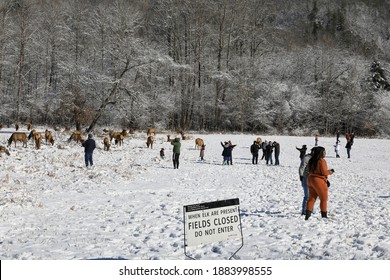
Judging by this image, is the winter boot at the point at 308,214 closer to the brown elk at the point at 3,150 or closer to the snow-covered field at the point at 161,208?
the snow-covered field at the point at 161,208

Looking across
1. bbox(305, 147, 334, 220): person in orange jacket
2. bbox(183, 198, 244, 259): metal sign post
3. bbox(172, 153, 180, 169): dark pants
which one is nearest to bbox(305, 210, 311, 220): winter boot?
bbox(305, 147, 334, 220): person in orange jacket

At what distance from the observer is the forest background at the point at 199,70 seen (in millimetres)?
A: 45031

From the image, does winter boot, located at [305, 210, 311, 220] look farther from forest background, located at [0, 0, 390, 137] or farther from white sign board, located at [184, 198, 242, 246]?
forest background, located at [0, 0, 390, 137]

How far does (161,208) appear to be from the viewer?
10.5 meters

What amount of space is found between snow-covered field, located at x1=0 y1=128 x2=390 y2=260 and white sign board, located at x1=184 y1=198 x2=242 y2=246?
1.03 meters

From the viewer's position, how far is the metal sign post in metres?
5.46

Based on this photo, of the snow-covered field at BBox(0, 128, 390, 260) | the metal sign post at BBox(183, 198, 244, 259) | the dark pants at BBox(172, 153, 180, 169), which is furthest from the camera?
the dark pants at BBox(172, 153, 180, 169)

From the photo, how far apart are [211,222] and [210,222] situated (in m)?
0.02

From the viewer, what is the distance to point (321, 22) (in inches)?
3258

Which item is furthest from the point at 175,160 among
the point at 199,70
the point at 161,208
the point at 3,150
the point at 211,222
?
the point at 199,70

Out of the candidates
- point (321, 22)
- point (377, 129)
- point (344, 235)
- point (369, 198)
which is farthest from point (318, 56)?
point (344, 235)

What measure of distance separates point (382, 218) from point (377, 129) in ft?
150

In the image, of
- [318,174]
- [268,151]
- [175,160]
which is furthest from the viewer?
[268,151]

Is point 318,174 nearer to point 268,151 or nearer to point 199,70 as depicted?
point 268,151
